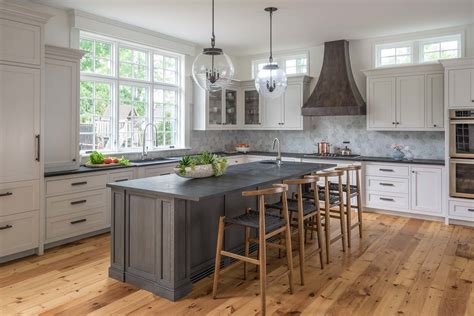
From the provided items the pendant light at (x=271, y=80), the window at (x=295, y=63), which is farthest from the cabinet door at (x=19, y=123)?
the window at (x=295, y=63)

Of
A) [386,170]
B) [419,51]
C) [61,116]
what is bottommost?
[386,170]

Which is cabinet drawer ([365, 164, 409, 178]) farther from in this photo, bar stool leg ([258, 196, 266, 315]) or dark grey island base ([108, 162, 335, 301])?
bar stool leg ([258, 196, 266, 315])

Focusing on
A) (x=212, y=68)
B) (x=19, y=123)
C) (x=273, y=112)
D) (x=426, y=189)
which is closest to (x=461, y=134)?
(x=426, y=189)

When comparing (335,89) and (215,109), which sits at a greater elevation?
(335,89)

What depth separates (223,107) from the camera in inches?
283

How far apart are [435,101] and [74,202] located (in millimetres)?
5156

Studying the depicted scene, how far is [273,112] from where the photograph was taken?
7.19 meters

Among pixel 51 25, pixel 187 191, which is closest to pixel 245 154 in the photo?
pixel 51 25

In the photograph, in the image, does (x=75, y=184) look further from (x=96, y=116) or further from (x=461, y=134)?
(x=461, y=134)

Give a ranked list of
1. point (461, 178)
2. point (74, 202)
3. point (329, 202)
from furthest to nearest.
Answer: point (461, 178), point (74, 202), point (329, 202)

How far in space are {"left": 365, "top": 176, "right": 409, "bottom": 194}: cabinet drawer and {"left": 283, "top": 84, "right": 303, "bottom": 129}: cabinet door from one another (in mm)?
1641

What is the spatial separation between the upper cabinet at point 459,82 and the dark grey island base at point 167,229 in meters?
3.10

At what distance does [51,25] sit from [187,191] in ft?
10.6

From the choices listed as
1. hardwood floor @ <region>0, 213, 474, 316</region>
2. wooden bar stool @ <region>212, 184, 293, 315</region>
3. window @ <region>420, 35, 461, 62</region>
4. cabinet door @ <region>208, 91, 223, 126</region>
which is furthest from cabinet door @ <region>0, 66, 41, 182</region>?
window @ <region>420, 35, 461, 62</region>
